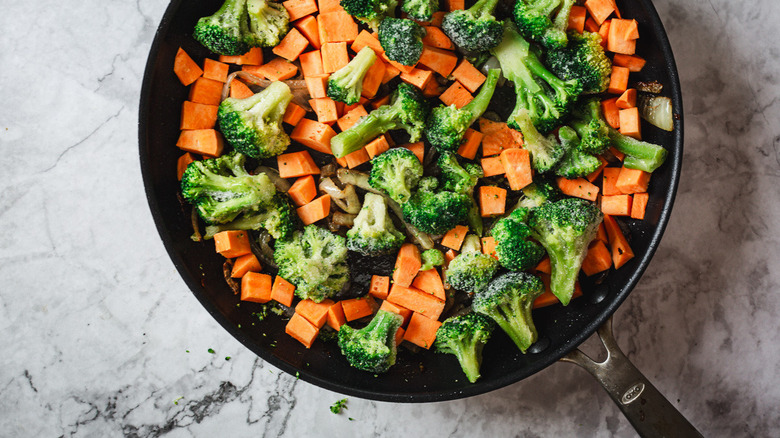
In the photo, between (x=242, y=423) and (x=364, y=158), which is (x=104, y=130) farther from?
(x=242, y=423)

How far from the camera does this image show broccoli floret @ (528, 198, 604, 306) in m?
2.72

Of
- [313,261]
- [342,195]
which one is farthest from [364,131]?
[313,261]

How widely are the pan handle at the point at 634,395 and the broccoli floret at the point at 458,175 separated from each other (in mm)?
978

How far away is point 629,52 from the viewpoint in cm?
282

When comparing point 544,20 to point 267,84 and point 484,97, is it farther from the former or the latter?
point 267,84

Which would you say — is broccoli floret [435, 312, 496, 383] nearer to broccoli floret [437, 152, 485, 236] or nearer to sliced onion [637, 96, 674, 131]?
broccoli floret [437, 152, 485, 236]

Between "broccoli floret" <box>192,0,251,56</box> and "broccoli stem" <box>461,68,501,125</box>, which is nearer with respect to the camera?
"broccoli floret" <box>192,0,251,56</box>

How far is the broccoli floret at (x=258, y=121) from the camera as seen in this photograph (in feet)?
8.89

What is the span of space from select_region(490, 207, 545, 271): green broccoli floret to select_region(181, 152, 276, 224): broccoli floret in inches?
47.1

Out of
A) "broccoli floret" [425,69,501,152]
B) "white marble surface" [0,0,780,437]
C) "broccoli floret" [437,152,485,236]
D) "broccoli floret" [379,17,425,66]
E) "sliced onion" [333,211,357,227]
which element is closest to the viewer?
"broccoli floret" [379,17,425,66]

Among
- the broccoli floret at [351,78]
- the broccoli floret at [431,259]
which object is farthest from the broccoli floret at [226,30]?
the broccoli floret at [431,259]

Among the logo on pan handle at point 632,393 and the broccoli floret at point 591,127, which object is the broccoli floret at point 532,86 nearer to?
the broccoli floret at point 591,127

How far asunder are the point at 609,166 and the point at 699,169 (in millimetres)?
734

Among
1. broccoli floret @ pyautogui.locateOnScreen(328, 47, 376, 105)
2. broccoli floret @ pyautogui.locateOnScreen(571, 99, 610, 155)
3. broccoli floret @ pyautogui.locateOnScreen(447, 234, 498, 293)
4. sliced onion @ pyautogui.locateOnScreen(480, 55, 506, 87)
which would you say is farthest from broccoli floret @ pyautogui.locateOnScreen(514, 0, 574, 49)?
broccoli floret @ pyautogui.locateOnScreen(447, 234, 498, 293)
